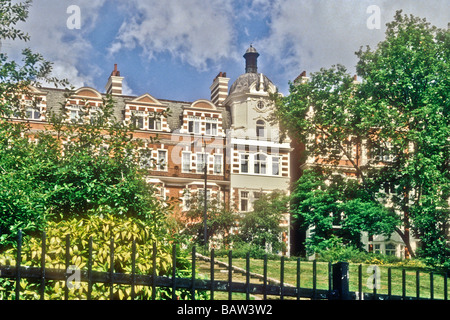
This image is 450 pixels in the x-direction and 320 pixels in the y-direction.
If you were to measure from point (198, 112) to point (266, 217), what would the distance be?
977 centimetres

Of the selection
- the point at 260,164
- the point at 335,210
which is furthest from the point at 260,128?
the point at 335,210

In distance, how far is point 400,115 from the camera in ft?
97.3

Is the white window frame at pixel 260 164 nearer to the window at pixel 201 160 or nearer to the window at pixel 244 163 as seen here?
the window at pixel 244 163

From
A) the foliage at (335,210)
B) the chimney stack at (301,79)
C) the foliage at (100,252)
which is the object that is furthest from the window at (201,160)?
the foliage at (100,252)

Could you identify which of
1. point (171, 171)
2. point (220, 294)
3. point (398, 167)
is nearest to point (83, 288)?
point (220, 294)

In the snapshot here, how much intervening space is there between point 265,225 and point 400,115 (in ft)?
39.6

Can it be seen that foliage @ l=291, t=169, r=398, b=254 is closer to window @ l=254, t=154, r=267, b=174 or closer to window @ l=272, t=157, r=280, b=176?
window @ l=272, t=157, r=280, b=176

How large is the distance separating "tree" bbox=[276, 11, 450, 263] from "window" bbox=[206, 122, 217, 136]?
8659mm

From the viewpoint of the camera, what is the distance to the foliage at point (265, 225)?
3675 cm

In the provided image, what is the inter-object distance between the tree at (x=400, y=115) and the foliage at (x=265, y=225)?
510 cm

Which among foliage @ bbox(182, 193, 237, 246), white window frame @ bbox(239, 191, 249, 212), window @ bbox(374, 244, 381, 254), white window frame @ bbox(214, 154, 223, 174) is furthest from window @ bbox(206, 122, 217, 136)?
window @ bbox(374, 244, 381, 254)

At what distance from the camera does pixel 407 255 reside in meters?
33.9

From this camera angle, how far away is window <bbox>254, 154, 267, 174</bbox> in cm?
4328

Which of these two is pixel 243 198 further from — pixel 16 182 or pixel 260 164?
pixel 16 182
